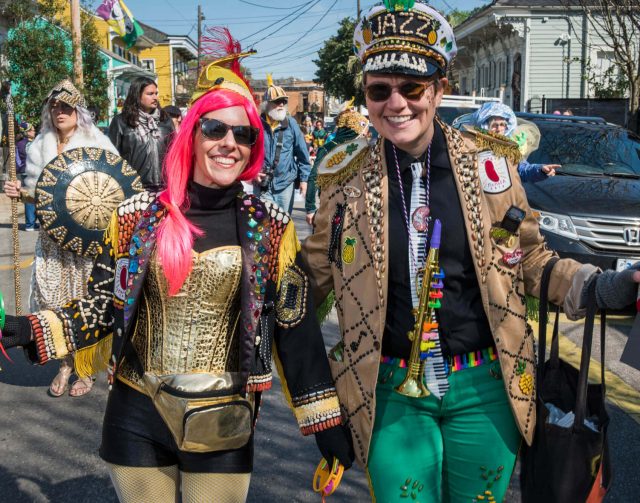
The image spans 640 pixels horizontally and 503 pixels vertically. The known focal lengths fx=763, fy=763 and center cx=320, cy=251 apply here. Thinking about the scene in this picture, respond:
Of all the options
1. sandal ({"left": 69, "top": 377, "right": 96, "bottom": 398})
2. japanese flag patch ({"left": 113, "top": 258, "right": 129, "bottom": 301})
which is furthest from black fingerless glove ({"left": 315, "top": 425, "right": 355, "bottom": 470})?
sandal ({"left": 69, "top": 377, "right": 96, "bottom": 398})

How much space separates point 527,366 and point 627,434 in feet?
7.90

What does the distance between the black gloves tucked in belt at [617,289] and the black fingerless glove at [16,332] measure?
172 cm

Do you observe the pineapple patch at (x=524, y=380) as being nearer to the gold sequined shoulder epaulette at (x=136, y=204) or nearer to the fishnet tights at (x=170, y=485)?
the fishnet tights at (x=170, y=485)

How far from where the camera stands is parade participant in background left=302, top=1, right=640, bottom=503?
233 cm

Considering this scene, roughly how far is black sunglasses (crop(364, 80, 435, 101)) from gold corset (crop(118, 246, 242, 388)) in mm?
655

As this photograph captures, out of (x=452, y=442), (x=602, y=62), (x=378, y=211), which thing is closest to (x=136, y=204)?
(x=378, y=211)

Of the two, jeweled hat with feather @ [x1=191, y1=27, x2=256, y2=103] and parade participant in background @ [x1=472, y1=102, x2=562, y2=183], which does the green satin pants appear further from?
parade participant in background @ [x1=472, y1=102, x2=562, y2=183]

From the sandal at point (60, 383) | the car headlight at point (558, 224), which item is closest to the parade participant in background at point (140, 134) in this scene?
the sandal at point (60, 383)

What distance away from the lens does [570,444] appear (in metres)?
2.21

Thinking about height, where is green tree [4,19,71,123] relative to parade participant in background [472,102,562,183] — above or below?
above

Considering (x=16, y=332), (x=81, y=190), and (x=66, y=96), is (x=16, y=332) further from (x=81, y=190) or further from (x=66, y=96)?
(x=66, y=96)

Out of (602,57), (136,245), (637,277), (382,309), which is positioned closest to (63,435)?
(136,245)

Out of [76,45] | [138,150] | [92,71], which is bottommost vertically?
[138,150]

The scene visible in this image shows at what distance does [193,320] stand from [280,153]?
653 centimetres
